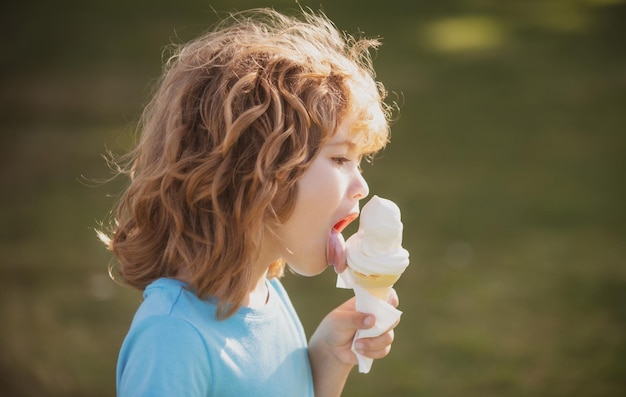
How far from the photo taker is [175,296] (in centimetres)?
193

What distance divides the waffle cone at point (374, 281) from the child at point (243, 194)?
0.16 feet

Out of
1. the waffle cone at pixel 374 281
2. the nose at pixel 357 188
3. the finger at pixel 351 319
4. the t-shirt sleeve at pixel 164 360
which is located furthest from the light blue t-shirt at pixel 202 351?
the nose at pixel 357 188

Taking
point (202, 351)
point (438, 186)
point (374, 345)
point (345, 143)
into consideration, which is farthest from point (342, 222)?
point (438, 186)

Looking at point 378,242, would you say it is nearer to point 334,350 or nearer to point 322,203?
point 322,203

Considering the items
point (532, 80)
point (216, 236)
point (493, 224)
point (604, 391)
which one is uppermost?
point (532, 80)

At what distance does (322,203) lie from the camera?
2.05m

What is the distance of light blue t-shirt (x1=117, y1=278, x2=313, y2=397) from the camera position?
1.81m

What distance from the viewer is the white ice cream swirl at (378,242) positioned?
207 centimetres

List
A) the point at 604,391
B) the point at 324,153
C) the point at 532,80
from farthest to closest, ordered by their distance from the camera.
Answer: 1. the point at 532,80
2. the point at 604,391
3. the point at 324,153

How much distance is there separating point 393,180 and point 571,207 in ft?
4.28

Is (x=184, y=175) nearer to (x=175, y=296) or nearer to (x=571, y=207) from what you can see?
(x=175, y=296)

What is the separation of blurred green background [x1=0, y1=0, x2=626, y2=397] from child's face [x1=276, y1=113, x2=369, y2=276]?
82.7 inches

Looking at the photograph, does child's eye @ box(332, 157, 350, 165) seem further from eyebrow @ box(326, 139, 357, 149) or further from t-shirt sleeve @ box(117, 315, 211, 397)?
t-shirt sleeve @ box(117, 315, 211, 397)

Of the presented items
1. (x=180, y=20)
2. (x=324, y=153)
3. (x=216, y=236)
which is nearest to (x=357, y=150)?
(x=324, y=153)
